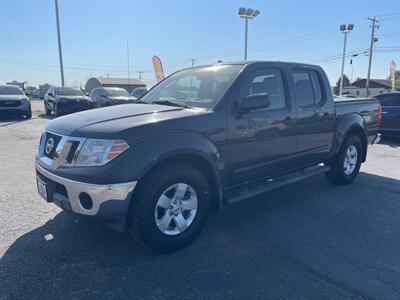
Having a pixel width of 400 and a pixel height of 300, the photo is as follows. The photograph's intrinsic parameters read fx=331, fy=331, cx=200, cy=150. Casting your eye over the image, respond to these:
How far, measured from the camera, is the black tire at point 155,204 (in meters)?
2.94

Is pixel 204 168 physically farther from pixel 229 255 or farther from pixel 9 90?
pixel 9 90

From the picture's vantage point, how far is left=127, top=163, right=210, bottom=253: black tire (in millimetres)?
2938

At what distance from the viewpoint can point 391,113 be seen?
1002 centimetres

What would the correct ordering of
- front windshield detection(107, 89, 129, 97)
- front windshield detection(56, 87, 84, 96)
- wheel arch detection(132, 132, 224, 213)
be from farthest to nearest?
front windshield detection(56, 87, 84, 96), front windshield detection(107, 89, 129, 97), wheel arch detection(132, 132, 224, 213)

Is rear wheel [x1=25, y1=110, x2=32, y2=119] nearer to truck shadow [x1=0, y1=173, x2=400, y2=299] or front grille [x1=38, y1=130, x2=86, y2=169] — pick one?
truck shadow [x1=0, y1=173, x2=400, y2=299]

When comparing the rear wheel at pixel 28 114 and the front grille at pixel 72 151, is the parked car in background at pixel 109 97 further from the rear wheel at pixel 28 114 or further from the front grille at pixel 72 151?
the front grille at pixel 72 151

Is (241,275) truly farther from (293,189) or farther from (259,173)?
(293,189)

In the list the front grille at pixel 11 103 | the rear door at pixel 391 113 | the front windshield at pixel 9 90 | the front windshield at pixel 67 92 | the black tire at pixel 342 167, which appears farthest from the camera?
the front windshield at pixel 67 92

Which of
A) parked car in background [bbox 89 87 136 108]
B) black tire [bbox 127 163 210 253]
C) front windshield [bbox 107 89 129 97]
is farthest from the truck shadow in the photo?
front windshield [bbox 107 89 129 97]

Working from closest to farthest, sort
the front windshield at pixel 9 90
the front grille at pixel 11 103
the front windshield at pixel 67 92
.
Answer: the front grille at pixel 11 103 < the front windshield at pixel 9 90 < the front windshield at pixel 67 92

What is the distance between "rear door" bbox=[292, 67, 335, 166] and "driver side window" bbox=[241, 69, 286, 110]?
311 mm

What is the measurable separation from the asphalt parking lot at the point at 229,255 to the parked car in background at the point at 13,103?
11.5m

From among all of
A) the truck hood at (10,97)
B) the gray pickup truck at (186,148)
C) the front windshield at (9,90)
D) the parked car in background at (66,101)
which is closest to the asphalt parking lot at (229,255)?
the gray pickup truck at (186,148)

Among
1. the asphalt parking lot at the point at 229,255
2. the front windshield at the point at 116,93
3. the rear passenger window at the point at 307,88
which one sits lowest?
the asphalt parking lot at the point at 229,255
